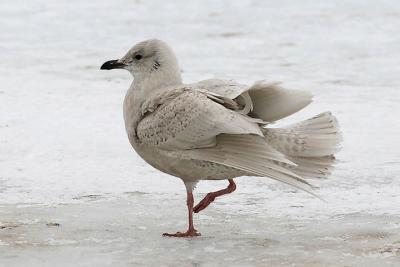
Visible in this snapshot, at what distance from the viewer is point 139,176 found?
735 centimetres

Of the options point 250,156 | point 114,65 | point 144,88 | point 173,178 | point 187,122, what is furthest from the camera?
point 173,178

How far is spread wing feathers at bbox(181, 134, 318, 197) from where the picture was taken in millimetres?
5703

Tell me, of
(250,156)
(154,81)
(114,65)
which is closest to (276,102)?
(250,156)

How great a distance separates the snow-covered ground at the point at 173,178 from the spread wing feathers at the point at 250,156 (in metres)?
0.37

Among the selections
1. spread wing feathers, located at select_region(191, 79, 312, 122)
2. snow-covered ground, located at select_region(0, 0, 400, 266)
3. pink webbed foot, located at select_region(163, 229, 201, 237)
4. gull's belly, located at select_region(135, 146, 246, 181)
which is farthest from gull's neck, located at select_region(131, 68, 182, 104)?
pink webbed foot, located at select_region(163, 229, 201, 237)

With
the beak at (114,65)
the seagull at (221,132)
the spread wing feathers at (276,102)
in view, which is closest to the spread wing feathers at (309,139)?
the seagull at (221,132)

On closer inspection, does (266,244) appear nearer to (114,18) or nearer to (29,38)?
(29,38)

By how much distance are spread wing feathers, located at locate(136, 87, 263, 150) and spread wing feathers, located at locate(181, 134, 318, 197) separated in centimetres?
5

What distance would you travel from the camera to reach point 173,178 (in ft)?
24.1

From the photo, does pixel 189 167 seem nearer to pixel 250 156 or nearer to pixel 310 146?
pixel 250 156

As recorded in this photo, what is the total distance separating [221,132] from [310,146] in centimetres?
64

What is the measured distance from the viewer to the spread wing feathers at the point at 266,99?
6.11 meters

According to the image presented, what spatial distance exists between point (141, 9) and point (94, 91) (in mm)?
5089

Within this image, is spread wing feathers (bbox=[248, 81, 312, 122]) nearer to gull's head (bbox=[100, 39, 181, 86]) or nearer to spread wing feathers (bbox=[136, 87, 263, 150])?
spread wing feathers (bbox=[136, 87, 263, 150])
